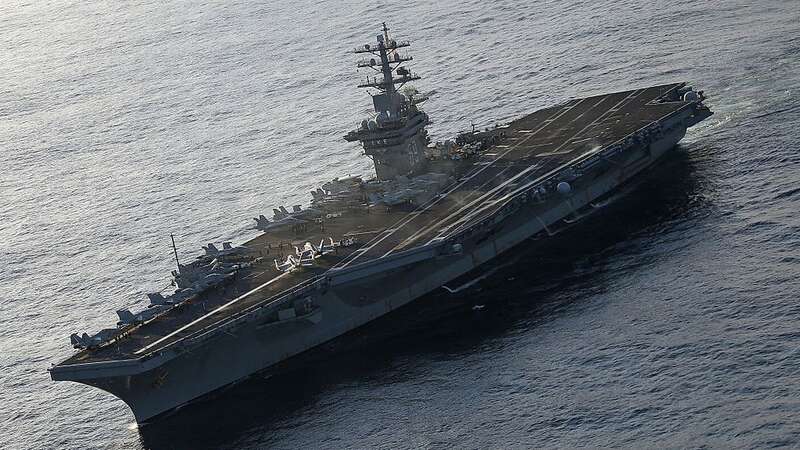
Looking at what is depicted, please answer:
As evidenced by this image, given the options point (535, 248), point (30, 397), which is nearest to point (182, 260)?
point (30, 397)

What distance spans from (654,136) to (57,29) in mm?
101222

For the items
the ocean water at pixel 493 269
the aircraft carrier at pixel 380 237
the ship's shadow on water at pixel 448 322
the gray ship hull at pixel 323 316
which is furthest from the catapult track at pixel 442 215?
the ocean water at pixel 493 269

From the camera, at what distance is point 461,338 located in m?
35.1

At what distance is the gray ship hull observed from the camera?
33.4 metres

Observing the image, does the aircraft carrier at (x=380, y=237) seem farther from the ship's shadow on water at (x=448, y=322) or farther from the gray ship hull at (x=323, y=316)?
the ship's shadow on water at (x=448, y=322)

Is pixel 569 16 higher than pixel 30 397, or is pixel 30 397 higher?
pixel 569 16

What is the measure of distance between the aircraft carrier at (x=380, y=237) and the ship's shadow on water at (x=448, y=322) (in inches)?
27.7

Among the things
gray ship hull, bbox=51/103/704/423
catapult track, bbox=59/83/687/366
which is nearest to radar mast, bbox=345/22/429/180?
catapult track, bbox=59/83/687/366

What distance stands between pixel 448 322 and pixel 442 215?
5.50 metres

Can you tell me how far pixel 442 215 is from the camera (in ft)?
133

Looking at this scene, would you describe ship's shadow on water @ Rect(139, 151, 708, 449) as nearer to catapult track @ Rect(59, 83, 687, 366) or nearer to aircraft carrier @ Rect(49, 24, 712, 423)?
aircraft carrier @ Rect(49, 24, 712, 423)

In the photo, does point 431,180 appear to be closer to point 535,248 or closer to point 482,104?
point 535,248

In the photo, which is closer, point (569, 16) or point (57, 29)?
point (569, 16)

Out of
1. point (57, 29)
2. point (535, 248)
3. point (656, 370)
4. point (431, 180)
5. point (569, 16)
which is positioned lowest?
point (656, 370)
